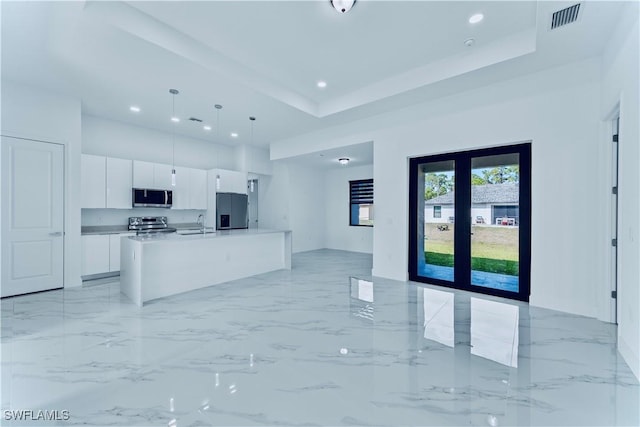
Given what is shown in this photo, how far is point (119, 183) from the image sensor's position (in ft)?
18.4

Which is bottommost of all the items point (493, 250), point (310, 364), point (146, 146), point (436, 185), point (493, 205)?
point (310, 364)

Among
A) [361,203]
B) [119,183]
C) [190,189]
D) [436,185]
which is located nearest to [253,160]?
[190,189]

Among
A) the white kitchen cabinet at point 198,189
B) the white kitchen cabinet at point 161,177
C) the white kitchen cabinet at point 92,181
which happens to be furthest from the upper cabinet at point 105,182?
the white kitchen cabinet at point 198,189

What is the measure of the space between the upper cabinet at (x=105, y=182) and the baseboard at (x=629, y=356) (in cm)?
735

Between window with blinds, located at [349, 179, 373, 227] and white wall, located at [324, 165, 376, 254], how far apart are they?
0.13 meters

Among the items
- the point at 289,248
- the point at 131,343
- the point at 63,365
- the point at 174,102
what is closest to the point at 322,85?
the point at 174,102

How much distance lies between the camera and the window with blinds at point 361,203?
348 inches

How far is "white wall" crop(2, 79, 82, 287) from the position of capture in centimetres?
417

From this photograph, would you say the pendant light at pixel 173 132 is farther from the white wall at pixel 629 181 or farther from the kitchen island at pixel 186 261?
the white wall at pixel 629 181

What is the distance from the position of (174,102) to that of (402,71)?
374cm

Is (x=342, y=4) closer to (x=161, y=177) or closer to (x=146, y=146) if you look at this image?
(x=161, y=177)

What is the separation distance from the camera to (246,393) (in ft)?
6.66

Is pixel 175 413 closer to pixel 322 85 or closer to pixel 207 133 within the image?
pixel 322 85

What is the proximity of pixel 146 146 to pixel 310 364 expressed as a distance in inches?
242
